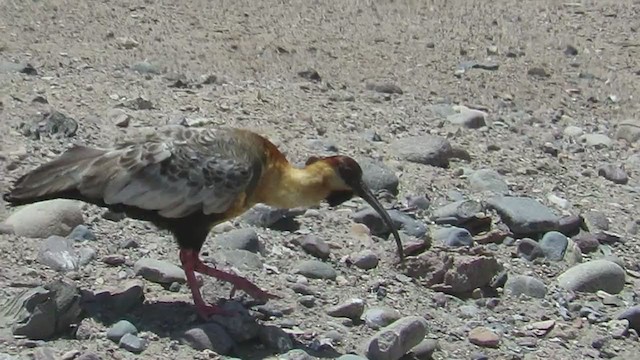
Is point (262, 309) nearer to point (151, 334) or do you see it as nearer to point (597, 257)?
point (151, 334)

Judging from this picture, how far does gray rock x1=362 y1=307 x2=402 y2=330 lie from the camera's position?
7929 millimetres

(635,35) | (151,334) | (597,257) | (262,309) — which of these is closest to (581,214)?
(597,257)

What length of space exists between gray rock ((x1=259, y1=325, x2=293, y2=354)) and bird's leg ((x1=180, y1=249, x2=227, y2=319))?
26 centimetres

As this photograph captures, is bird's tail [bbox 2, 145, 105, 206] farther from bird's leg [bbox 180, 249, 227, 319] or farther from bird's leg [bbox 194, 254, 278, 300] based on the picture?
bird's leg [bbox 194, 254, 278, 300]

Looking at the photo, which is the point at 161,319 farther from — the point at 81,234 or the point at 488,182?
the point at 488,182

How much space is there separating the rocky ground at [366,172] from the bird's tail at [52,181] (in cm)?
48

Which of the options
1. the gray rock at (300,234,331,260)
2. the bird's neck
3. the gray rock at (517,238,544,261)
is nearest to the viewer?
the bird's neck

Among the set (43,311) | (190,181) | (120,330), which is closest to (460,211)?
(190,181)

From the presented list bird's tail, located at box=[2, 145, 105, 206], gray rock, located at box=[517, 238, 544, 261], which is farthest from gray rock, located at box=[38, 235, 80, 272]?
gray rock, located at box=[517, 238, 544, 261]

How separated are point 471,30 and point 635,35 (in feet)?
6.85

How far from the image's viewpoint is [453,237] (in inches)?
365

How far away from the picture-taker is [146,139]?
297 inches

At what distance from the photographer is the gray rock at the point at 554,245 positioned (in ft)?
30.8

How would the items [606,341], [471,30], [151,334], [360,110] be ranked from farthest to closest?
[471,30]
[360,110]
[606,341]
[151,334]
